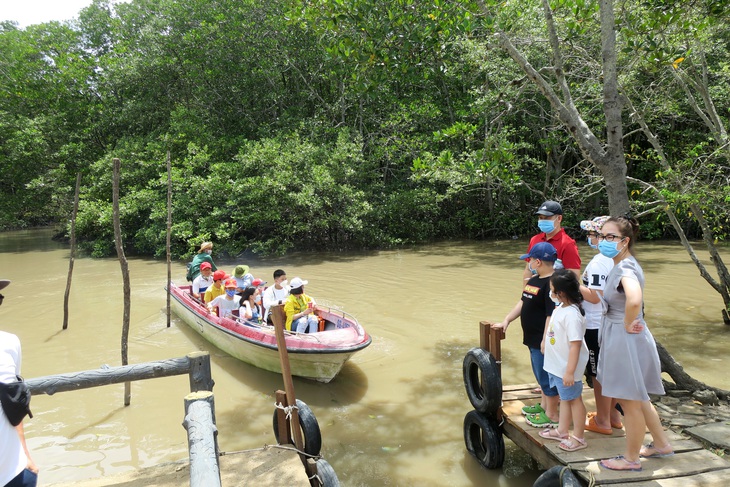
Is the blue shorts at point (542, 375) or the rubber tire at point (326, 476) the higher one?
the blue shorts at point (542, 375)

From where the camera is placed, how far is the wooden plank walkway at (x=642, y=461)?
334cm

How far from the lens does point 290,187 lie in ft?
62.1

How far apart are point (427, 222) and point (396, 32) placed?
1650 centimetres

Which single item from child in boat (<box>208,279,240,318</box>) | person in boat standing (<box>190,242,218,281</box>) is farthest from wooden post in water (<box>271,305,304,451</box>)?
person in boat standing (<box>190,242,218,281</box>)

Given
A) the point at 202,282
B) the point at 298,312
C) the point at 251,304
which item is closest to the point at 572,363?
the point at 298,312

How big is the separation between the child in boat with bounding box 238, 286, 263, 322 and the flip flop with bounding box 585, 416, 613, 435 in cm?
572

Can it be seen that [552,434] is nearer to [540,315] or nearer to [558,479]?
[558,479]

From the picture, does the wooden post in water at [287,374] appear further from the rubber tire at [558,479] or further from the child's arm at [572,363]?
the child's arm at [572,363]

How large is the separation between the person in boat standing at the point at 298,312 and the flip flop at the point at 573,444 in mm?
4528

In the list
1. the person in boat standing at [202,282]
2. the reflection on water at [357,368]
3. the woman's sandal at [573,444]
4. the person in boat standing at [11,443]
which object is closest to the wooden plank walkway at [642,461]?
the woman's sandal at [573,444]

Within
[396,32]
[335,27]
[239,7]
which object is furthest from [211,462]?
[239,7]

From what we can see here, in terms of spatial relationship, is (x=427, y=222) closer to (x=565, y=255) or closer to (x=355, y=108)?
(x=355, y=108)

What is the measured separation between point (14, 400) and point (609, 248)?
3.84m

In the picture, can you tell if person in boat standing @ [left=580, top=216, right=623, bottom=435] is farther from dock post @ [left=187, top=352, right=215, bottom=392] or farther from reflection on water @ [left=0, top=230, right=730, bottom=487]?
dock post @ [left=187, top=352, right=215, bottom=392]
